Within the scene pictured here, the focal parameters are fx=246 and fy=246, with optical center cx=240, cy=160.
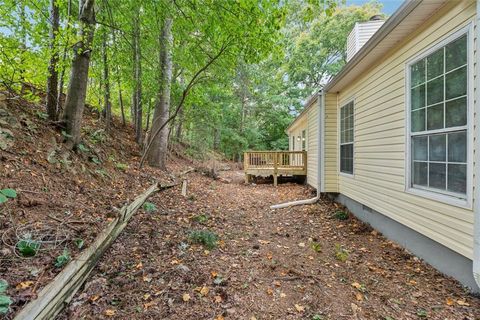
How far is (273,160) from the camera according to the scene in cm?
1091

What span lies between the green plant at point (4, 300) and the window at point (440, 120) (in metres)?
4.46

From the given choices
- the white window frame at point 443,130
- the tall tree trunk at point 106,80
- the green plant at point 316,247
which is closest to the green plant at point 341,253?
the green plant at point 316,247

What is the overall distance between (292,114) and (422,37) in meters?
19.7

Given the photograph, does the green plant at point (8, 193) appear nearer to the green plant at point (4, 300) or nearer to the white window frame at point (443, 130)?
the green plant at point (4, 300)

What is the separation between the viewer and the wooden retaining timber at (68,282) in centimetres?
194

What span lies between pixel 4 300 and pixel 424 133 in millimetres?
4881

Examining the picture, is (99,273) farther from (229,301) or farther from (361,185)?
(361,185)

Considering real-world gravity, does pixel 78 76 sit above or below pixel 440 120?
above

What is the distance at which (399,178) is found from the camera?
4008 millimetres

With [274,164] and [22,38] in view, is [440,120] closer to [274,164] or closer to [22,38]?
[22,38]

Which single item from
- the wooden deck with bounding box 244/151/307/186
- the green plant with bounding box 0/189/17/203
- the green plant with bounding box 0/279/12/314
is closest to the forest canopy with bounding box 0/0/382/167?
the green plant with bounding box 0/189/17/203

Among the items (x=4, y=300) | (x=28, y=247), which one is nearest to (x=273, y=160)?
(x=28, y=247)

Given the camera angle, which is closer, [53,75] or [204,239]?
[204,239]

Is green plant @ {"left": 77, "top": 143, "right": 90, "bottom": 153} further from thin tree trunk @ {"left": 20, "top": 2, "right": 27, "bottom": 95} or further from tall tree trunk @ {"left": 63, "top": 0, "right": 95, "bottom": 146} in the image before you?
thin tree trunk @ {"left": 20, "top": 2, "right": 27, "bottom": 95}
